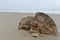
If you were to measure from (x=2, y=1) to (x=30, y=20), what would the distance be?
3.74 feet

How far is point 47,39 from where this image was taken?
1146 mm

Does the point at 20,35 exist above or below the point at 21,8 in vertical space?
below

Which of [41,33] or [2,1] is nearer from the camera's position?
[41,33]

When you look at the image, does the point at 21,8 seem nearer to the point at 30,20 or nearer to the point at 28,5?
the point at 28,5

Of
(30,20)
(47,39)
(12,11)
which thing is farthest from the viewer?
(12,11)

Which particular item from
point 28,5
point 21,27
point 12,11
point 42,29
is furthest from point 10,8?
point 42,29

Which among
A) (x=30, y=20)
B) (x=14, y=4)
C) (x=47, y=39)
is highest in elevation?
(x=14, y=4)

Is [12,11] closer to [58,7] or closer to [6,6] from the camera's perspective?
[6,6]

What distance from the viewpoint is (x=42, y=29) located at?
1219 millimetres

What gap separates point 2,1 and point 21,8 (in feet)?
0.88

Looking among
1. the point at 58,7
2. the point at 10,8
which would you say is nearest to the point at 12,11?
the point at 10,8

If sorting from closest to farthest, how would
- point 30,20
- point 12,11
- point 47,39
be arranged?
point 47,39 < point 30,20 < point 12,11

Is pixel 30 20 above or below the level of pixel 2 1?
below

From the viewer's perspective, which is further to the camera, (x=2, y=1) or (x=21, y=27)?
(x=2, y=1)
